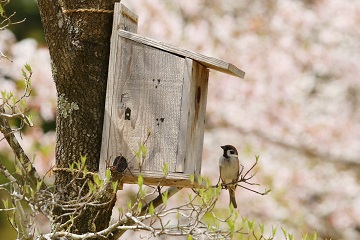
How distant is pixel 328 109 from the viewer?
8844mm

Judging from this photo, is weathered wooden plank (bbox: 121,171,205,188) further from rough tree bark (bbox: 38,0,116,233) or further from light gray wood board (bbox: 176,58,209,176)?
rough tree bark (bbox: 38,0,116,233)

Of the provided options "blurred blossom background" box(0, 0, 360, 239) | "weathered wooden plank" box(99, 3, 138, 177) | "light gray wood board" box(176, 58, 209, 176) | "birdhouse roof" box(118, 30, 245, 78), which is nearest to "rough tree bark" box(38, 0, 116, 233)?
"weathered wooden plank" box(99, 3, 138, 177)

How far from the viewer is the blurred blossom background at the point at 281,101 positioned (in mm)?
8445

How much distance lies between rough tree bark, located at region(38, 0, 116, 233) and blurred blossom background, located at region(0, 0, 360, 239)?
16.9 ft

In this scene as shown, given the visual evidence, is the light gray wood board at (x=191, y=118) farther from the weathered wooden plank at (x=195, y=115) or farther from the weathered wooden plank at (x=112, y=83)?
the weathered wooden plank at (x=112, y=83)

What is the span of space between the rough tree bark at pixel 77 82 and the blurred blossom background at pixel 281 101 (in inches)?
202

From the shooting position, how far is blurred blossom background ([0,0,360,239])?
27.7 ft

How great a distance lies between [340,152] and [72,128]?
19.9ft

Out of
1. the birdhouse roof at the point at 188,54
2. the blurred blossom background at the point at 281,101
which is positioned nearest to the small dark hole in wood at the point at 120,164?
the birdhouse roof at the point at 188,54

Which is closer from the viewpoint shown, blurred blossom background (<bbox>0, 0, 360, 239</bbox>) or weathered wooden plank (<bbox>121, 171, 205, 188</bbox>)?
weathered wooden plank (<bbox>121, 171, 205, 188</bbox>)

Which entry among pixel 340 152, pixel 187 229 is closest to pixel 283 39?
pixel 340 152

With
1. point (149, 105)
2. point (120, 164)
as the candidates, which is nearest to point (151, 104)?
point (149, 105)

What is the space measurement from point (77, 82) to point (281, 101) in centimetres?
616

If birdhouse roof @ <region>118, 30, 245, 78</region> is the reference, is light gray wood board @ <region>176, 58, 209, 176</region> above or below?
below
